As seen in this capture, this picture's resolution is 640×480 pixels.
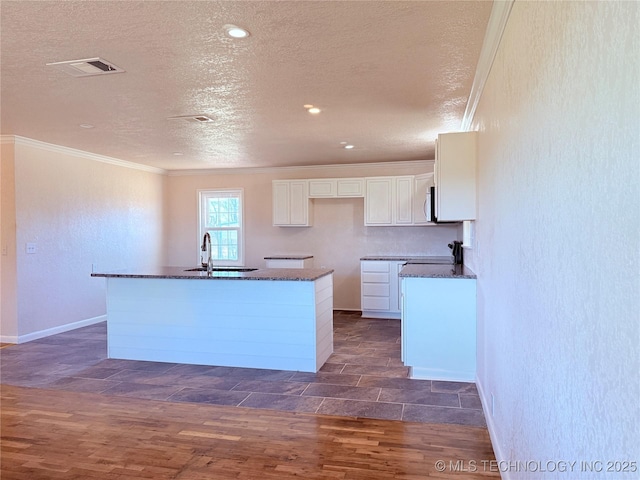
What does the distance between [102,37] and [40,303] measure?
4.19 m

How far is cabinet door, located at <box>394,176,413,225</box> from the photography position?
6523 mm

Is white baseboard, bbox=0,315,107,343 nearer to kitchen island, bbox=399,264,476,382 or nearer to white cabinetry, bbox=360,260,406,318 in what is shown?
white cabinetry, bbox=360,260,406,318

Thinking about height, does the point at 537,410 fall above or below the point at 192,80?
below

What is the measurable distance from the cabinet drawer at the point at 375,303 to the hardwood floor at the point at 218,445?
3.55 m

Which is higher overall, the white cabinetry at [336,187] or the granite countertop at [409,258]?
the white cabinetry at [336,187]

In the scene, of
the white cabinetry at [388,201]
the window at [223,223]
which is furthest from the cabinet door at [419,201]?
the window at [223,223]

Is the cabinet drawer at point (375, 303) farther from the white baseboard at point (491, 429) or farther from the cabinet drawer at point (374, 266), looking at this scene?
the white baseboard at point (491, 429)

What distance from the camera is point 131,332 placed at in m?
4.47

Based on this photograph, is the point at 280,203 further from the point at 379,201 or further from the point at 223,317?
the point at 223,317

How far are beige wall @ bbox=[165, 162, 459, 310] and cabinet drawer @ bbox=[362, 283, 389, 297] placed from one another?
0.61m

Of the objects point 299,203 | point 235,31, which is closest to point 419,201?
point 299,203

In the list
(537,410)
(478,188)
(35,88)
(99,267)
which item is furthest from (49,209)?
(537,410)

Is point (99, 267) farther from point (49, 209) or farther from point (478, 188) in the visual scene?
point (478, 188)

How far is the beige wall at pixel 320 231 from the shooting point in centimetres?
691
